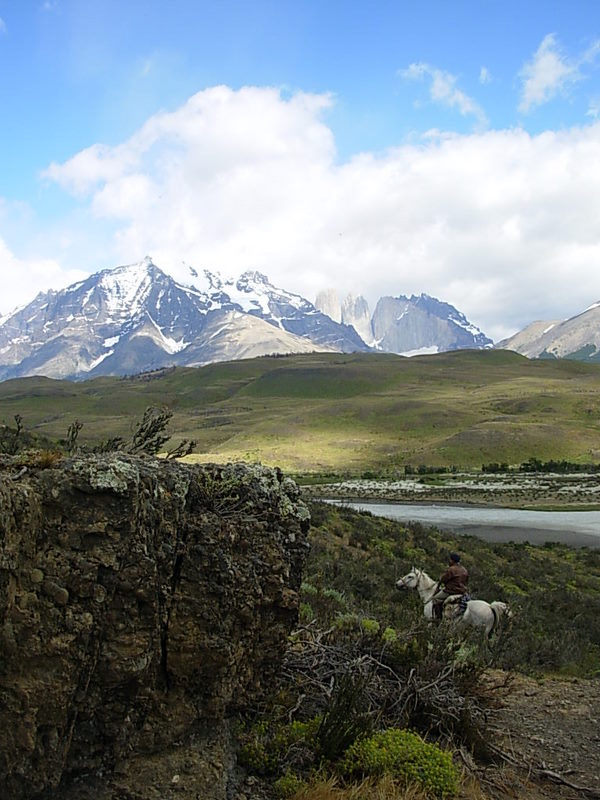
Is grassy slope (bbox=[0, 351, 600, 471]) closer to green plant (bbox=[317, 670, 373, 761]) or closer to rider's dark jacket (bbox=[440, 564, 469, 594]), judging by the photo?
rider's dark jacket (bbox=[440, 564, 469, 594])

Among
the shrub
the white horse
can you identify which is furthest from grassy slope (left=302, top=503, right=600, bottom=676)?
the shrub

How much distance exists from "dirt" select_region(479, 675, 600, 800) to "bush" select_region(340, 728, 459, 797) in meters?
0.79

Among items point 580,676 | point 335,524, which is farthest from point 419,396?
point 580,676

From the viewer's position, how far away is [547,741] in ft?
30.7

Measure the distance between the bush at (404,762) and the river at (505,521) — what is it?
126ft

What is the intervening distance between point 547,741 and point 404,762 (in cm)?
365

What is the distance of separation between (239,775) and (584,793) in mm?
4472

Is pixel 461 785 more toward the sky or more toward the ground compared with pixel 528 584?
more toward the sky

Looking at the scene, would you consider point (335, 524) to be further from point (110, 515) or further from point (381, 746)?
point (110, 515)

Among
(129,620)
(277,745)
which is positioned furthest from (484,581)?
(129,620)

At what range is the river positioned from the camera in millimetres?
45594

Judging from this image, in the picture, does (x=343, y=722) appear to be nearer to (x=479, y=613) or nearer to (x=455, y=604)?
(x=479, y=613)

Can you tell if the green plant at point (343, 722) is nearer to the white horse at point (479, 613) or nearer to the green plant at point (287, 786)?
the green plant at point (287, 786)

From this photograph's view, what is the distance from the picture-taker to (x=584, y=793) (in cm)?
774
